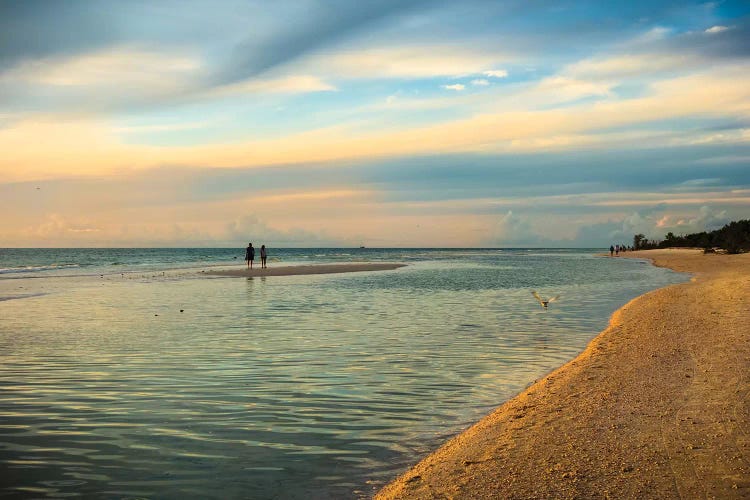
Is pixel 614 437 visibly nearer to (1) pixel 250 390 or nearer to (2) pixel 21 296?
(1) pixel 250 390

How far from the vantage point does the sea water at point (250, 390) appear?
22.4ft

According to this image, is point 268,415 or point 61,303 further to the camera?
point 61,303

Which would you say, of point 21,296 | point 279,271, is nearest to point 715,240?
point 279,271

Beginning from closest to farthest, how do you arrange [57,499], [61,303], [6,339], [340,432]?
[57,499], [340,432], [6,339], [61,303]

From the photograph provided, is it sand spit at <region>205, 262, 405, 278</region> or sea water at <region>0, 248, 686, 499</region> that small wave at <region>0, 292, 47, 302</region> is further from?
sand spit at <region>205, 262, 405, 278</region>

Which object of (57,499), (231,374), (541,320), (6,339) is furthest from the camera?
(541,320)

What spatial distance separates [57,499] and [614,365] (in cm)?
989

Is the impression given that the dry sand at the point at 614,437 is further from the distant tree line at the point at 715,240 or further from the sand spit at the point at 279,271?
the distant tree line at the point at 715,240

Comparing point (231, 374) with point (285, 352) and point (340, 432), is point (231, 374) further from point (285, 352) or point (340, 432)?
point (340, 432)

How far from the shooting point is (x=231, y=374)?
1197cm

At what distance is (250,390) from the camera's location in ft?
35.0

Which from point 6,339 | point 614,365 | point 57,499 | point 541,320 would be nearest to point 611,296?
point 541,320

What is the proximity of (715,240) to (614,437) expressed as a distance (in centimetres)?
11145

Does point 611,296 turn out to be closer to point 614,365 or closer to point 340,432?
point 614,365
